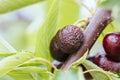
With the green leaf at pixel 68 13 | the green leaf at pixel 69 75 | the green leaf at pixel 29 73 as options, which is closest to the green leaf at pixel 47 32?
the green leaf at pixel 29 73

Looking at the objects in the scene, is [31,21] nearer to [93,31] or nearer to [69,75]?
[93,31]

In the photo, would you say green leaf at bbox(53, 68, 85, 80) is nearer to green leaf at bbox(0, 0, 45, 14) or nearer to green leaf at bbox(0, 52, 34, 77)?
green leaf at bbox(0, 52, 34, 77)

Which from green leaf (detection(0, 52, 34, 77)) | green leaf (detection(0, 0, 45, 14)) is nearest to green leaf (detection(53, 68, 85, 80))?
green leaf (detection(0, 52, 34, 77))

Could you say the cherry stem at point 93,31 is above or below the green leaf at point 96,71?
above

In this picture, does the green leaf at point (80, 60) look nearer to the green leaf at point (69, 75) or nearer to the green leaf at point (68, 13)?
the green leaf at point (69, 75)

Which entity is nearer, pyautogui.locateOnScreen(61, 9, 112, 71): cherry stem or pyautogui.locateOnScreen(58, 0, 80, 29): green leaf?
pyautogui.locateOnScreen(61, 9, 112, 71): cherry stem

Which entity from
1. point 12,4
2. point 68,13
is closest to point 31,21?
point 68,13
